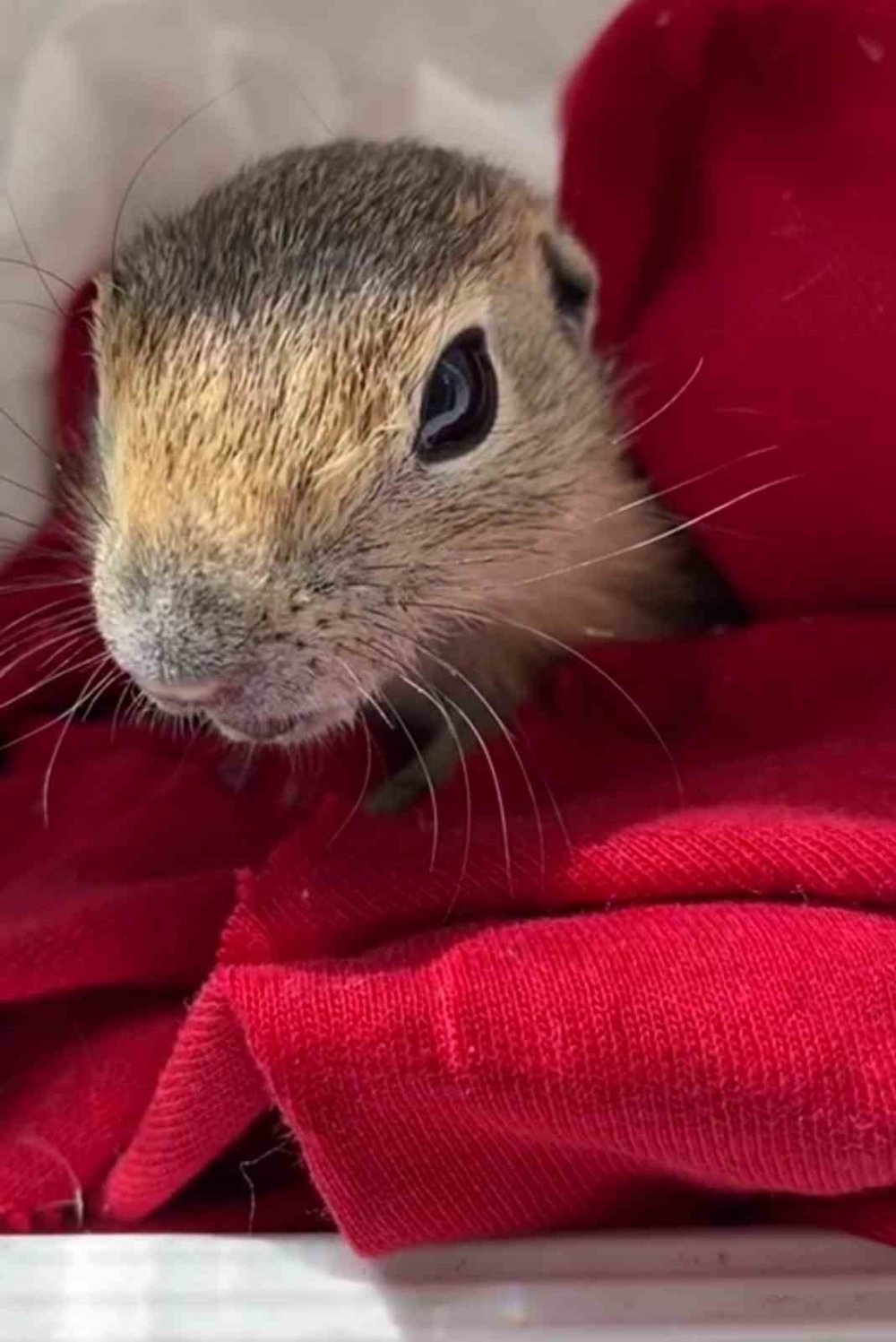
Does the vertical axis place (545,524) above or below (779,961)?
above

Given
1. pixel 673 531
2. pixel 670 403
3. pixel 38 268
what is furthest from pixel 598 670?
pixel 38 268

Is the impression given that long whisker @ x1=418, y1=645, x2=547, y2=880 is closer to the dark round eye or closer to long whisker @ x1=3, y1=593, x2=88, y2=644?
the dark round eye

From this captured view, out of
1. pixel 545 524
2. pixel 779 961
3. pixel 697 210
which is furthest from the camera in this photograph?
pixel 697 210

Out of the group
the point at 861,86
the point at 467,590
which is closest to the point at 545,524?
the point at 467,590

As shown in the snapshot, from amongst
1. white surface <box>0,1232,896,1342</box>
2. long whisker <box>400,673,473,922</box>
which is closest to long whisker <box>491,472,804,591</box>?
long whisker <box>400,673,473,922</box>

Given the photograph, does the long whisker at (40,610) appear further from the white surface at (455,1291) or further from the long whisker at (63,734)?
the white surface at (455,1291)

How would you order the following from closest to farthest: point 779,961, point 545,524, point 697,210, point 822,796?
point 779,961, point 822,796, point 545,524, point 697,210

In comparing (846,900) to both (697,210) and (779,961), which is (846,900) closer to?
(779,961)
